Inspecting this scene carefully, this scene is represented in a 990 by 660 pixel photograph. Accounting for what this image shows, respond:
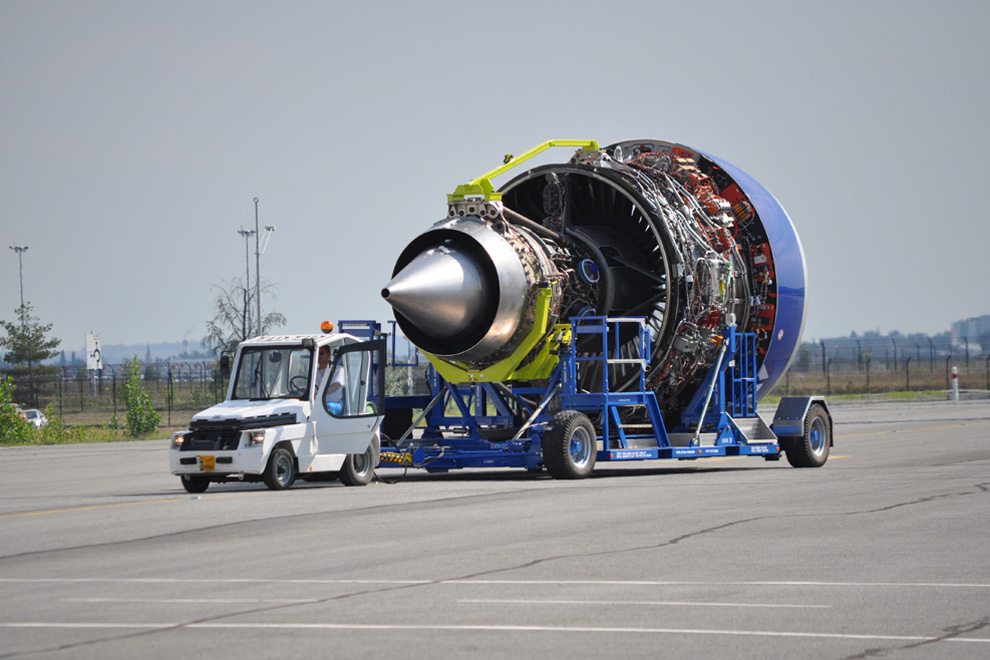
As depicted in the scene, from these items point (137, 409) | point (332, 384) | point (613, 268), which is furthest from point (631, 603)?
point (137, 409)

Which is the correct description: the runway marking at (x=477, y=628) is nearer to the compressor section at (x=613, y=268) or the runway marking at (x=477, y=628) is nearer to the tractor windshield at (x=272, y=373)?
the tractor windshield at (x=272, y=373)

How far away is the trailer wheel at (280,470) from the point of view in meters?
19.2

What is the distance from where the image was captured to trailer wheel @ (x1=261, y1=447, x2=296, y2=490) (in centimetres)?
1920

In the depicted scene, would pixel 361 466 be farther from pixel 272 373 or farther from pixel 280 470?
pixel 272 373

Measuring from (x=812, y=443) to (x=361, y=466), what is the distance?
826 cm

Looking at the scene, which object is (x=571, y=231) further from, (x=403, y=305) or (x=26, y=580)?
(x=26, y=580)

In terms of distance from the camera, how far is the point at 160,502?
1797 centimetres

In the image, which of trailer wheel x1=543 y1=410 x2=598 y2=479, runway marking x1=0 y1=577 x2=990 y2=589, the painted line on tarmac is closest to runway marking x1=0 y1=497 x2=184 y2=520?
the painted line on tarmac

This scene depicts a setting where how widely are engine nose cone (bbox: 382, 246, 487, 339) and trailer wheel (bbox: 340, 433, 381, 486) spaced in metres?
1.91

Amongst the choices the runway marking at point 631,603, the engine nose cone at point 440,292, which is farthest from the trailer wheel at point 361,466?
the runway marking at point 631,603

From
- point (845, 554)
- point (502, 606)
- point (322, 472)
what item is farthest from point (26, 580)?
point (322, 472)

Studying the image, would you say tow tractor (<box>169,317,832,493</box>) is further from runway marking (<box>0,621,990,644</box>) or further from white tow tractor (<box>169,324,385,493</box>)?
runway marking (<box>0,621,990,644</box>)

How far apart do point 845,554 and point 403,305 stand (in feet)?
31.8

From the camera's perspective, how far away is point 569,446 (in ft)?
67.2
